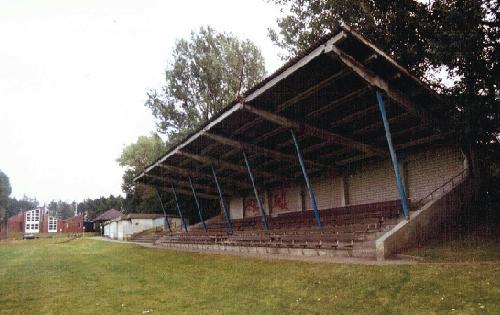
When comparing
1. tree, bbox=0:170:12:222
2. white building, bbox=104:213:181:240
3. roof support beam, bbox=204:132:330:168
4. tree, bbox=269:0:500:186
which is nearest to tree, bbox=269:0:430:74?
tree, bbox=269:0:500:186

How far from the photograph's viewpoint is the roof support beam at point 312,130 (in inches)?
558

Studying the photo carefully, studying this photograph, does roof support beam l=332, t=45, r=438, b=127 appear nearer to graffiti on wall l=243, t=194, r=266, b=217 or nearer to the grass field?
the grass field

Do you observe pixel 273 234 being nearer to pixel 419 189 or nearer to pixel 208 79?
pixel 419 189

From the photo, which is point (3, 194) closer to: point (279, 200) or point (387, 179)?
point (279, 200)

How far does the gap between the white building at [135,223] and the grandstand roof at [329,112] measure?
24164 mm

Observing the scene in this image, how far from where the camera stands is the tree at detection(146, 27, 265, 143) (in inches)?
1328

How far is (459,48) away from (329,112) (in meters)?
4.85

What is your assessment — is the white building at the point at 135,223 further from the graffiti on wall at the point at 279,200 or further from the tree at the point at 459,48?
the tree at the point at 459,48

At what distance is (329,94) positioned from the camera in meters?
13.1

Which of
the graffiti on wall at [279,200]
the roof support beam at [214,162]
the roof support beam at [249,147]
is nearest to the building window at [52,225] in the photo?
the graffiti on wall at [279,200]

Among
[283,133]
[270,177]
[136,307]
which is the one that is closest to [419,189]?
[283,133]

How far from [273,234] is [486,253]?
9.87 m

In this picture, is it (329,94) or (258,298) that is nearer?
(258,298)

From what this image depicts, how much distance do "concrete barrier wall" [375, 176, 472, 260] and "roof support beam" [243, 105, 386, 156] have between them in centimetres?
421
